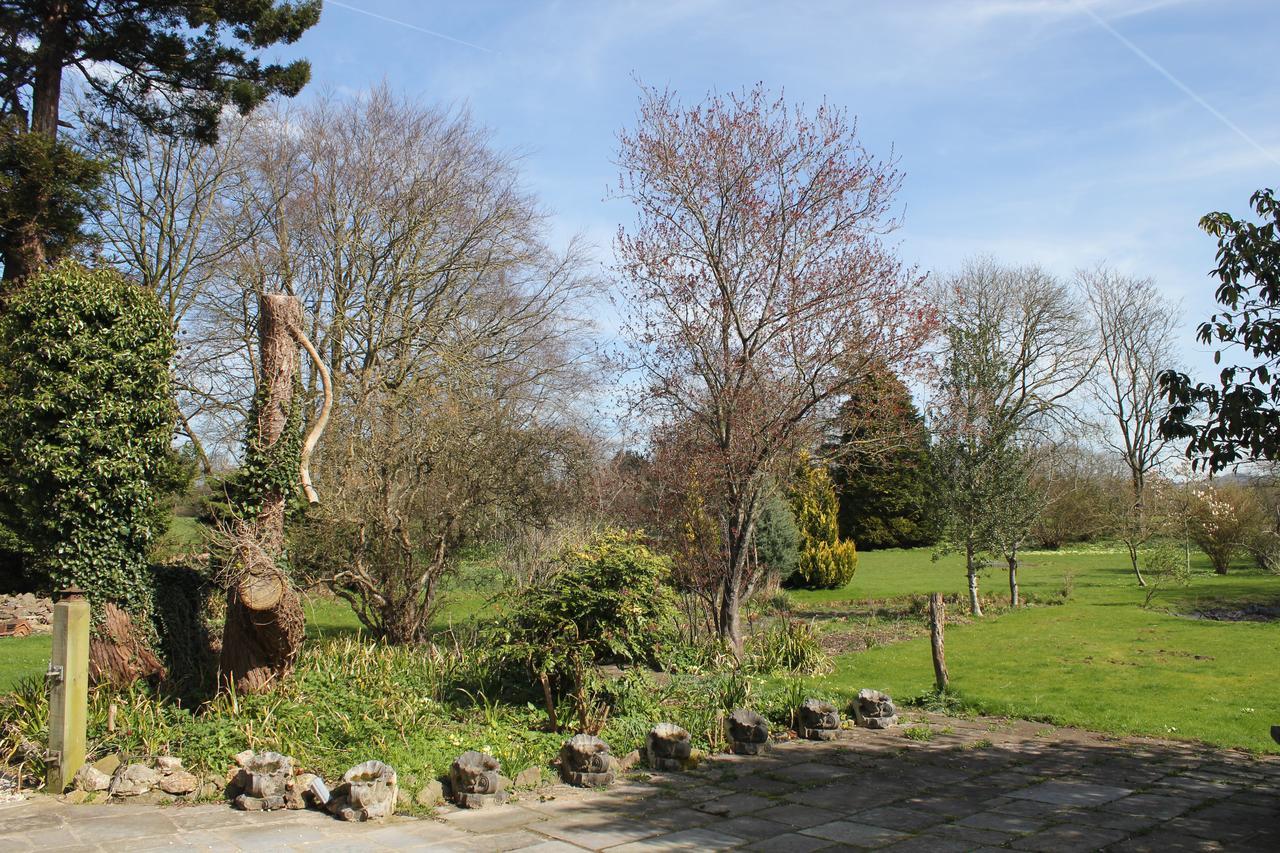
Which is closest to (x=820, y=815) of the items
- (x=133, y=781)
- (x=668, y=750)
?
(x=668, y=750)

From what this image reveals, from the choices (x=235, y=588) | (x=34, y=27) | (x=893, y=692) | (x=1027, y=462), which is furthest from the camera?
(x=1027, y=462)

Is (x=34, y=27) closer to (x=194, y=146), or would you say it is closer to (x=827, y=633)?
(x=194, y=146)

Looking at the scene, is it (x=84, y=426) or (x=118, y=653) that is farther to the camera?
(x=118, y=653)

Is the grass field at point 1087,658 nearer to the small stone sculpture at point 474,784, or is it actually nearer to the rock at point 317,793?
the small stone sculpture at point 474,784

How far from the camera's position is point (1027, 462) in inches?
699

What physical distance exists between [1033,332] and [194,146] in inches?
843

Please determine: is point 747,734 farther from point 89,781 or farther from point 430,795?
point 89,781

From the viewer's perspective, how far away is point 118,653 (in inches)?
300

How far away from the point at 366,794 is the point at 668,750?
234 cm

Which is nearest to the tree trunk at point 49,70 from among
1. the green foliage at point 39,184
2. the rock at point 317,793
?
the green foliage at point 39,184

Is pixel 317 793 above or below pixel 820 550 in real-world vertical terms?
below

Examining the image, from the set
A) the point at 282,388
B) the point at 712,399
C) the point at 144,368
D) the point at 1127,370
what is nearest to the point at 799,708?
the point at 712,399

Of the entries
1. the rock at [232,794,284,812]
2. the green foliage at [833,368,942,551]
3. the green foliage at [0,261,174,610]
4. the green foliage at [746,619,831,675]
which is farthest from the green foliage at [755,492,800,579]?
the rock at [232,794,284,812]

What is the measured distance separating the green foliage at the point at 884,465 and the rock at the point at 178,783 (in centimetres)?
766
